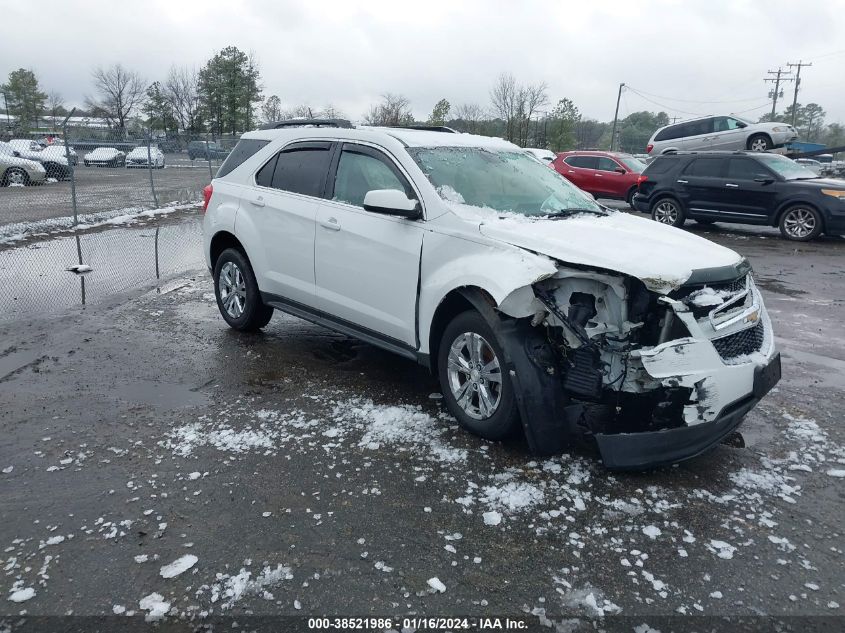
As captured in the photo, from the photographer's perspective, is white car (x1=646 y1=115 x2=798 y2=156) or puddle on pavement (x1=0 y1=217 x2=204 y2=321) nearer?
puddle on pavement (x1=0 y1=217 x2=204 y2=321)

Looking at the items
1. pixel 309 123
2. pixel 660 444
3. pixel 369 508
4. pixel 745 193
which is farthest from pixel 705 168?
pixel 369 508

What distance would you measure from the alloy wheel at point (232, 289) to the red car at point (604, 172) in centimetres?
1412

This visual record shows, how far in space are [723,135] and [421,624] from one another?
22.0 meters

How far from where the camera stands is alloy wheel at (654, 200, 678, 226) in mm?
14931

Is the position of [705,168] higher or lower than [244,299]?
higher

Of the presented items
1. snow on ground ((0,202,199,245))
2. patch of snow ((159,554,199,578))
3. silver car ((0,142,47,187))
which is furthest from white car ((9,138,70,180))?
patch of snow ((159,554,199,578))

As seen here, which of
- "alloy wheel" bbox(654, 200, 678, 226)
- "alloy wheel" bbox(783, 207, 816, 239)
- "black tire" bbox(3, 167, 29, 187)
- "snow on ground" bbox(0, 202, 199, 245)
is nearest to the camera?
"snow on ground" bbox(0, 202, 199, 245)

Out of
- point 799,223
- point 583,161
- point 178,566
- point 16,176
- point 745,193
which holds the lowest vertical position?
point 178,566

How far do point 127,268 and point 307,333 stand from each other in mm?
4369

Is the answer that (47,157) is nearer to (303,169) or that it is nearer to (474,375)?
(303,169)

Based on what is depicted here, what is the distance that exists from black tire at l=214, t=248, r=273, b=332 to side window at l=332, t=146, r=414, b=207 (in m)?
1.37

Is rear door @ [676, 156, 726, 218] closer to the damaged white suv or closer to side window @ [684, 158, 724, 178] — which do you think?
side window @ [684, 158, 724, 178]

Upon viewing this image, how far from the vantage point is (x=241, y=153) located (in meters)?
6.14

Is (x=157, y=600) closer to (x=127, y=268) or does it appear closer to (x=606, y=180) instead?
(x=127, y=268)
